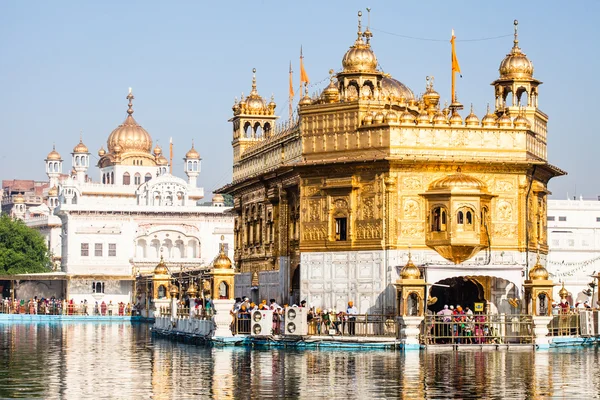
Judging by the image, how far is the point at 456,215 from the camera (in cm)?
3584

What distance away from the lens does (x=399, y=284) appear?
3219cm

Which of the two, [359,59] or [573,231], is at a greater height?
[359,59]

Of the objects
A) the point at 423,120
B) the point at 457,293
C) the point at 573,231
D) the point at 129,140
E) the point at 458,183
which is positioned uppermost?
the point at 129,140

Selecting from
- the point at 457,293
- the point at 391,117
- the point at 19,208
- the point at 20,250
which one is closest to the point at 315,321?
the point at 457,293

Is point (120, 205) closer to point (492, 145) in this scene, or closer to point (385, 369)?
point (492, 145)

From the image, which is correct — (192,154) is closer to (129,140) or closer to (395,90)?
(129,140)

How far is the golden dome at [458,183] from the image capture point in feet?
118

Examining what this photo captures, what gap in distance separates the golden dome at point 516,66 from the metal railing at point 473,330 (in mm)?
10388

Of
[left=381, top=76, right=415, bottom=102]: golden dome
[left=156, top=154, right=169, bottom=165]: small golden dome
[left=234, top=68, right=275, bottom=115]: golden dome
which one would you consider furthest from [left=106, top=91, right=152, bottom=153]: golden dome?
[left=381, top=76, right=415, bottom=102]: golden dome

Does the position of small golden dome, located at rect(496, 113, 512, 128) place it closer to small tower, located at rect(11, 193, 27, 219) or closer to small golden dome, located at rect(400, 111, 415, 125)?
small golden dome, located at rect(400, 111, 415, 125)

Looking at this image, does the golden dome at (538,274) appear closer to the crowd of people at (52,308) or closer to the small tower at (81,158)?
the crowd of people at (52,308)

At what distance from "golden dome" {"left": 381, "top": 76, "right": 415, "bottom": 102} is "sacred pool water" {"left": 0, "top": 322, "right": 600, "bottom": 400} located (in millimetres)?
12213

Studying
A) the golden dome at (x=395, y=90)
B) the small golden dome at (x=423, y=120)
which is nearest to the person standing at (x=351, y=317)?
the small golden dome at (x=423, y=120)

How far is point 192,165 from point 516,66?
6317 cm
